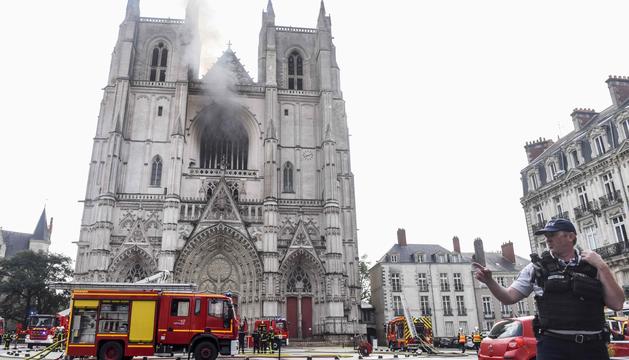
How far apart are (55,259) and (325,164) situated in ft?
107

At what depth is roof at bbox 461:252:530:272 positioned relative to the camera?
4413cm

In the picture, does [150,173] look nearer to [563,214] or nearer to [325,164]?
[325,164]

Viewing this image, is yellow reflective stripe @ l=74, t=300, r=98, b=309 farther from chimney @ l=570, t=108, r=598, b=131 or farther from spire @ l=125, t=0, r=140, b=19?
spire @ l=125, t=0, r=140, b=19

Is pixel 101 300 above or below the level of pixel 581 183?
below

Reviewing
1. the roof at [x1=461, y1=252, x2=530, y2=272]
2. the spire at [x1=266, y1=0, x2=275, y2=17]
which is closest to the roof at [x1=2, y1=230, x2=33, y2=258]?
the spire at [x1=266, y1=0, x2=275, y2=17]

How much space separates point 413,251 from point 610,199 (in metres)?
A: 23.4

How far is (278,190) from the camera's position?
110 ft

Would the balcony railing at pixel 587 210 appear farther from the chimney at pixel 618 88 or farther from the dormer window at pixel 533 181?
the chimney at pixel 618 88

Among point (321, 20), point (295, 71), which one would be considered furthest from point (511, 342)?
point (321, 20)

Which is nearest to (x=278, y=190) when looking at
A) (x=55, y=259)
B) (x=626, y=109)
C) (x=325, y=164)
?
(x=325, y=164)

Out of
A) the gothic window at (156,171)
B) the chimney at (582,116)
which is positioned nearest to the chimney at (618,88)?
the chimney at (582,116)

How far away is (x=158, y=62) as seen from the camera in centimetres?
3725

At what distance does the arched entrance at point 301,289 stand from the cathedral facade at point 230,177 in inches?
3.2

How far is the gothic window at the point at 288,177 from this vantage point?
34253mm
